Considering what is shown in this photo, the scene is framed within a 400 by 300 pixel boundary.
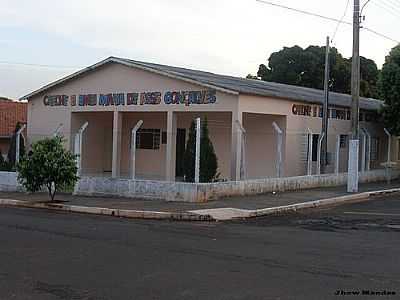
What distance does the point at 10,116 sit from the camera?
38.7 metres

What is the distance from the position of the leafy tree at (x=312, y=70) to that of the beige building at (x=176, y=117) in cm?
2023

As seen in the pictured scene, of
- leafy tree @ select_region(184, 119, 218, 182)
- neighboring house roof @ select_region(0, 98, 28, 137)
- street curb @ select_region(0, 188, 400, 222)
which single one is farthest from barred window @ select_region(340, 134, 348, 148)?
neighboring house roof @ select_region(0, 98, 28, 137)

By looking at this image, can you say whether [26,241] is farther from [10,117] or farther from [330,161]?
[10,117]

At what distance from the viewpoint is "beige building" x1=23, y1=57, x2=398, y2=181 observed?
24125 mm

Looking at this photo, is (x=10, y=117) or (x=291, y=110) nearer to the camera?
(x=291, y=110)

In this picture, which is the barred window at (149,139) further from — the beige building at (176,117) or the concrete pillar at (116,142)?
the concrete pillar at (116,142)

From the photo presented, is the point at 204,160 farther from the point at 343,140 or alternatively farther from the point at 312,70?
the point at 312,70

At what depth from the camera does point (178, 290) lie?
7195 millimetres

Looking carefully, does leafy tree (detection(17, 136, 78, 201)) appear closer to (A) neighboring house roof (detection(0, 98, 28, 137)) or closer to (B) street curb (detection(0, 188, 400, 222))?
(B) street curb (detection(0, 188, 400, 222))

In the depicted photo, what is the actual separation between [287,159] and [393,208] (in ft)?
25.5

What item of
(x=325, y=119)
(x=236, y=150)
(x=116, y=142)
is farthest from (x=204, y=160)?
(x=325, y=119)

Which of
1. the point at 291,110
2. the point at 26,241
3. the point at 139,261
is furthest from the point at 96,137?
the point at 139,261

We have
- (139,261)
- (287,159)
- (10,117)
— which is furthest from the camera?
(10,117)

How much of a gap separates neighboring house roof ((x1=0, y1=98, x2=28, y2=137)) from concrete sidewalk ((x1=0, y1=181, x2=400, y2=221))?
15.8 metres
